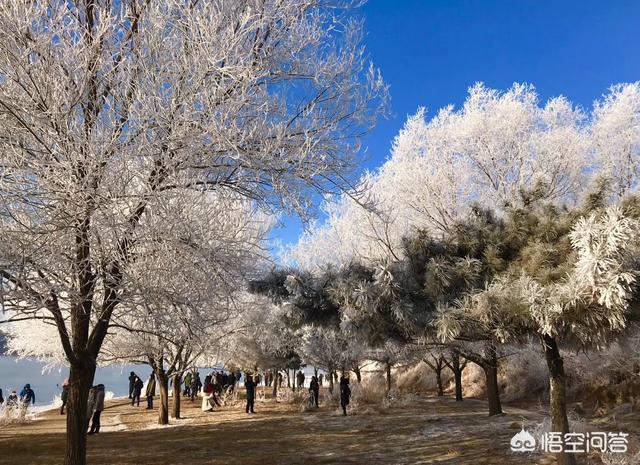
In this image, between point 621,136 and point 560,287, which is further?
point 621,136

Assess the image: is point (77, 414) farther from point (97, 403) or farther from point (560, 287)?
point (97, 403)

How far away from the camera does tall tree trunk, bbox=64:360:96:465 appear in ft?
21.7

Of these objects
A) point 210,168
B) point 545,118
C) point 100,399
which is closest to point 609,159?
point 545,118

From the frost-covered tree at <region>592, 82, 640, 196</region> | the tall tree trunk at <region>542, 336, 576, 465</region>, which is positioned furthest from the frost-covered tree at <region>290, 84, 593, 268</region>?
the tall tree trunk at <region>542, 336, 576, 465</region>

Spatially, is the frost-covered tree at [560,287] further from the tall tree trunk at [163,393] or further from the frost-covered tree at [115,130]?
the tall tree trunk at [163,393]

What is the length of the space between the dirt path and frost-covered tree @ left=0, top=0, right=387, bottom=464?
4977 millimetres

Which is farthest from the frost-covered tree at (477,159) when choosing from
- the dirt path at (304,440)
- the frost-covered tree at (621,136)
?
the dirt path at (304,440)

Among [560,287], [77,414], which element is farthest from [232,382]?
[560,287]

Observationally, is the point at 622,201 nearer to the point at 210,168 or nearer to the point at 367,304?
the point at 367,304

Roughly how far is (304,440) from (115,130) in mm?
9652

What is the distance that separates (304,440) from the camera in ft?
40.9

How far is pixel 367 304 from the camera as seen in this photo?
6879 mm

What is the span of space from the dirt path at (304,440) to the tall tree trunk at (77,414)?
12.2 feet

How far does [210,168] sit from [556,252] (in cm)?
473
